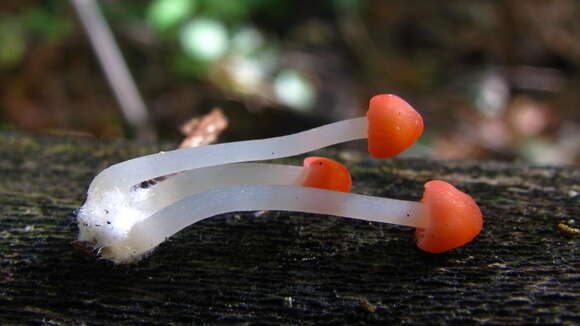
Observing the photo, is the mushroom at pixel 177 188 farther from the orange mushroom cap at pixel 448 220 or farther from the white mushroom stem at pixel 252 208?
the orange mushroom cap at pixel 448 220

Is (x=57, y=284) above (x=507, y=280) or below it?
below

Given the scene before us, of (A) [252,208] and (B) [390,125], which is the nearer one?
(B) [390,125]

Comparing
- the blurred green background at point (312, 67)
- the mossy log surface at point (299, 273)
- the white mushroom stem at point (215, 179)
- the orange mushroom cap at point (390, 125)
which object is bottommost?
the mossy log surface at point (299, 273)

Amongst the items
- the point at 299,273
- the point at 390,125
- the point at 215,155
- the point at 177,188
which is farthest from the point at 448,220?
the point at 177,188

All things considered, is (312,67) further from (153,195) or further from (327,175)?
(153,195)

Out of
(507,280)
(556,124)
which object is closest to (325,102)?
(556,124)

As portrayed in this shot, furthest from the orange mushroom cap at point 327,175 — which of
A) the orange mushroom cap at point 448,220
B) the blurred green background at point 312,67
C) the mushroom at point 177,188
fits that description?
the blurred green background at point 312,67

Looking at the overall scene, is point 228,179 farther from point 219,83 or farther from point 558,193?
point 219,83

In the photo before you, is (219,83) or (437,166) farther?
(219,83)
